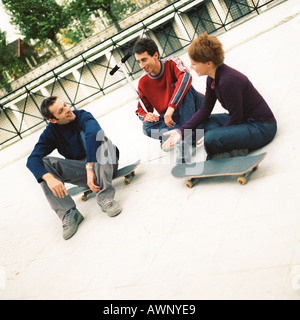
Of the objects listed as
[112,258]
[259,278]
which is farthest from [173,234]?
[259,278]

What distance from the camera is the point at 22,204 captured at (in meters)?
4.29

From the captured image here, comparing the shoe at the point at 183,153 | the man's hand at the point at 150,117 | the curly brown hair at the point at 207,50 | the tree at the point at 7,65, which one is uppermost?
the tree at the point at 7,65

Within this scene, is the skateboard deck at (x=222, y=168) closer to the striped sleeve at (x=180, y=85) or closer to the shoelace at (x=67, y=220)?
the striped sleeve at (x=180, y=85)

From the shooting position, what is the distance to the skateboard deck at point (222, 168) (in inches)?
88.4

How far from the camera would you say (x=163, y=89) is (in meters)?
3.29

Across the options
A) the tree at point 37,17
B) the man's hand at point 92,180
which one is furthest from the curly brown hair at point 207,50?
the tree at point 37,17

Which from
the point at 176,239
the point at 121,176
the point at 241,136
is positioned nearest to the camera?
the point at 176,239

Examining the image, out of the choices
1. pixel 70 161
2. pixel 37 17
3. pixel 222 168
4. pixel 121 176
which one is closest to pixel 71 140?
pixel 70 161

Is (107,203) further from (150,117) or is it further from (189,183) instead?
(150,117)

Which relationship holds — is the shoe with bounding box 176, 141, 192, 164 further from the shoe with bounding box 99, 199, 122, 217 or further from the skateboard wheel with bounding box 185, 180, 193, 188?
the shoe with bounding box 99, 199, 122, 217

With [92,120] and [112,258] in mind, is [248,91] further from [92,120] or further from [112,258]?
[112,258]

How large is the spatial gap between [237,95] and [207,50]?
0.45m

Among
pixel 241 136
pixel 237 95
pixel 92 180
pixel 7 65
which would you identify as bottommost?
pixel 241 136

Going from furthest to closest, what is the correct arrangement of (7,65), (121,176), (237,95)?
(7,65), (121,176), (237,95)
